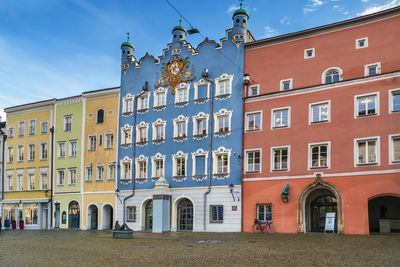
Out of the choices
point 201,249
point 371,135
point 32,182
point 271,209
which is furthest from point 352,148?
point 32,182

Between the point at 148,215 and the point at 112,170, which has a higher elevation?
the point at 112,170

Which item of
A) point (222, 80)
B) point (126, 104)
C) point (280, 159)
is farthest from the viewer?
point (126, 104)

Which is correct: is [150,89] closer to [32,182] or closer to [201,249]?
[32,182]

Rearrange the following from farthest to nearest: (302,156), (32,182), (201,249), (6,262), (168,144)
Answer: (32,182), (168,144), (302,156), (201,249), (6,262)

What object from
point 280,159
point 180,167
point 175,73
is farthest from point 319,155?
point 175,73

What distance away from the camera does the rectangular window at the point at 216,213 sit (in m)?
37.8

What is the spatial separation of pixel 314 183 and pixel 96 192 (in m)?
23.3

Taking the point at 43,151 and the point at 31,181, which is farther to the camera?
the point at 31,181

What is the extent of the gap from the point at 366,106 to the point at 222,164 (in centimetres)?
1244

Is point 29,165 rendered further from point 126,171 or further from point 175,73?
point 175,73

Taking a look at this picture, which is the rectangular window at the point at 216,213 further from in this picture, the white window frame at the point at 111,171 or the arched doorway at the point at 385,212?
the white window frame at the point at 111,171

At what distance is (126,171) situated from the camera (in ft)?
148

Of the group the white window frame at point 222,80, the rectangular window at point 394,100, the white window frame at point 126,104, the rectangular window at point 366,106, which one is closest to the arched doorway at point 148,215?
the white window frame at point 126,104

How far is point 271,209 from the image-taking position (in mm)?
35156
